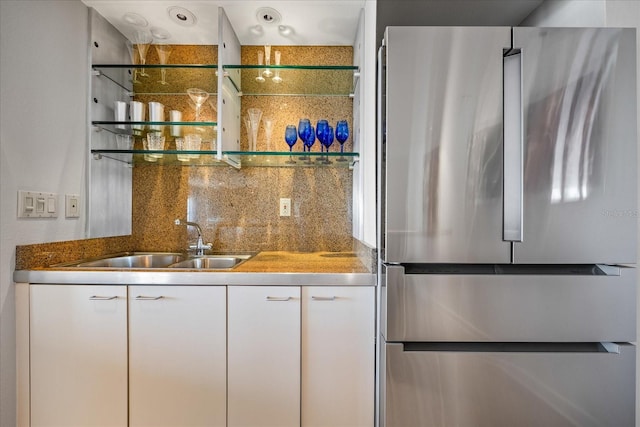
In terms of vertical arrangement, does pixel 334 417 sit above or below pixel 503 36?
below

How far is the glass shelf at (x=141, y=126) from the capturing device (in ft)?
5.87

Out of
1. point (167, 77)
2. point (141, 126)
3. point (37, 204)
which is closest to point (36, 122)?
point (37, 204)

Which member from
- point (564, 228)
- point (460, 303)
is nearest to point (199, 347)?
point (460, 303)

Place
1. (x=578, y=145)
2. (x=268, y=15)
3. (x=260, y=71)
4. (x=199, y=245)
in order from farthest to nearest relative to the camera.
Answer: (x=199, y=245) → (x=260, y=71) → (x=268, y=15) → (x=578, y=145)

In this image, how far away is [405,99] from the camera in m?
1.24

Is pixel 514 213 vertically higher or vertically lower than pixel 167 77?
lower

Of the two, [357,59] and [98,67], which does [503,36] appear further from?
[98,67]

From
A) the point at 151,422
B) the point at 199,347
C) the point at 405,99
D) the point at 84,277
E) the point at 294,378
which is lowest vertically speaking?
the point at 151,422

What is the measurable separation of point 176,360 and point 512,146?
150 cm

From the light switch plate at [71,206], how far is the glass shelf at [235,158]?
257 millimetres

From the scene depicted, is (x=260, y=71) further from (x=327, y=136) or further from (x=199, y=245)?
(x=199, y=245)

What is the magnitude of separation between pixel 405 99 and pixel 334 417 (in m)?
1.25

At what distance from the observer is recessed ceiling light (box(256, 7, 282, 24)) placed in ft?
5.69

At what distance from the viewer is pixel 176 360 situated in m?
1.38
